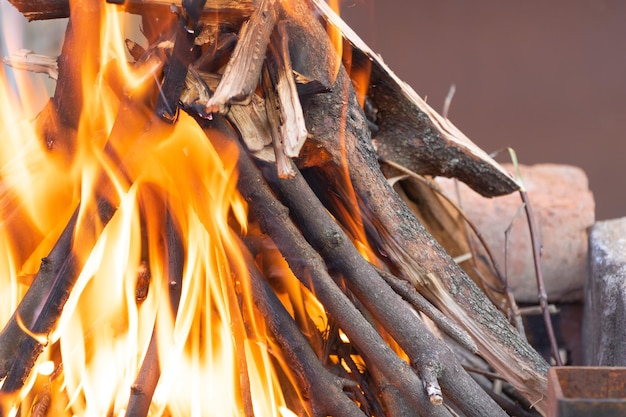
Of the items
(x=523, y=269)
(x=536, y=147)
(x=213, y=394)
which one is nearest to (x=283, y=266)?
(x=213, y=394)

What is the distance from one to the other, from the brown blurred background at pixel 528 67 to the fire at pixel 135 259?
4.47 ft

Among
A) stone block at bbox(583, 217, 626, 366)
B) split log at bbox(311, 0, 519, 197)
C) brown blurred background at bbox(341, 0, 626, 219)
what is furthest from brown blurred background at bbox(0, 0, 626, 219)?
split log at bbox(311, 0, 519, 197)

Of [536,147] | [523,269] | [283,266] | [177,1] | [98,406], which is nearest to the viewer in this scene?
[177,1]

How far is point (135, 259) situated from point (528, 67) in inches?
68.4

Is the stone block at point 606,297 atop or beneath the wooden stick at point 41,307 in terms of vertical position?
beneath

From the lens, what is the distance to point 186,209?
134 cm

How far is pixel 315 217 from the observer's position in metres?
1.24

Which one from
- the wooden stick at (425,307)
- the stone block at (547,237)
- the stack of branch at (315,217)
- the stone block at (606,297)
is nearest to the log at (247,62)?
the stack of branch at (315,217)

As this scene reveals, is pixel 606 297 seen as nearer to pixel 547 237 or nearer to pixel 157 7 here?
pixel 547 237

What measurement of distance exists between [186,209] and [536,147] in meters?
1.69

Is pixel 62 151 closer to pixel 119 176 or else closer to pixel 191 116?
pixel 119 176

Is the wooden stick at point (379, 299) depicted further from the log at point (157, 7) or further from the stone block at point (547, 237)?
the stone block at point (547, 237)

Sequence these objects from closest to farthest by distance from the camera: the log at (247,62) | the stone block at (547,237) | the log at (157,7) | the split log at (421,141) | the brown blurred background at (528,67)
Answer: the log at (247,62)
the log at (157,7)
the split log at (421,141)
the stone block at (547,237)
the brown blurred background at (528,67)

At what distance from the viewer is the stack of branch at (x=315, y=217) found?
1169mm
